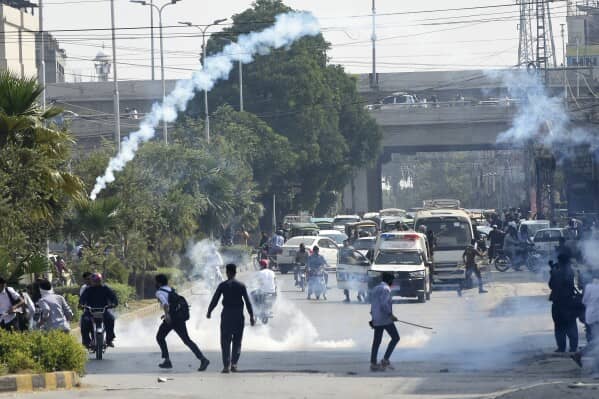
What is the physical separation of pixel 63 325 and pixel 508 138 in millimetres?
50497

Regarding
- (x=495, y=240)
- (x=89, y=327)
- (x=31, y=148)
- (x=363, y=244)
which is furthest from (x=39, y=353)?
(x=495, y=240)

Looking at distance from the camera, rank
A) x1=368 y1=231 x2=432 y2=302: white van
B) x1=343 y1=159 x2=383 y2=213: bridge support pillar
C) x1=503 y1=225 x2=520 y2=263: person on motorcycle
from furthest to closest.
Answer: x1=343 y1=159 x2=383 y2=213: bridge support pillar → x1=503 y1=225 x2=520 y2=263: person on motorcycle → x1=368 y1=231 x2=432 y2=302: white van

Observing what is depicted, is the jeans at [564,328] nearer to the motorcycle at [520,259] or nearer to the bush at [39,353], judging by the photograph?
the bush at [39,353]

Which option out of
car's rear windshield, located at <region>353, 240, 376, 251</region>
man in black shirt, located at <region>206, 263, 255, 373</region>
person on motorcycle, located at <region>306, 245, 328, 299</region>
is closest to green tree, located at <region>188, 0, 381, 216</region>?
car's rear windshield, located at <region>353, 240, 376, 251</region>

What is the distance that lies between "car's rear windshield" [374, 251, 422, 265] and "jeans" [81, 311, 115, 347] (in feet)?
49.1

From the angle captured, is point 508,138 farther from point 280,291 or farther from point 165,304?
point 165,304

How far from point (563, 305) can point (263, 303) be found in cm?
787

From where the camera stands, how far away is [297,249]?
50.4m

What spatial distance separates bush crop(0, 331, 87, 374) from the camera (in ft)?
51.7

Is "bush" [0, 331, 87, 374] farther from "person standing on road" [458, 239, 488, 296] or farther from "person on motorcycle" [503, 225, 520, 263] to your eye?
"person on motorcycle" [503, 225, 520, 263]

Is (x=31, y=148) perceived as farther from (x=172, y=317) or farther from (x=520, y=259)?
(x=520, y=259)

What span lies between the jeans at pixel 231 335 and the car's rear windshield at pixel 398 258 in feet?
56.5

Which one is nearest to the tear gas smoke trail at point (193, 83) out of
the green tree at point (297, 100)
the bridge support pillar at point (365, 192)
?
the green tree at point (297, 100)

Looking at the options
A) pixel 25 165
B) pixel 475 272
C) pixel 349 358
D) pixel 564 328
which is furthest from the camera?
pixel 475 272
